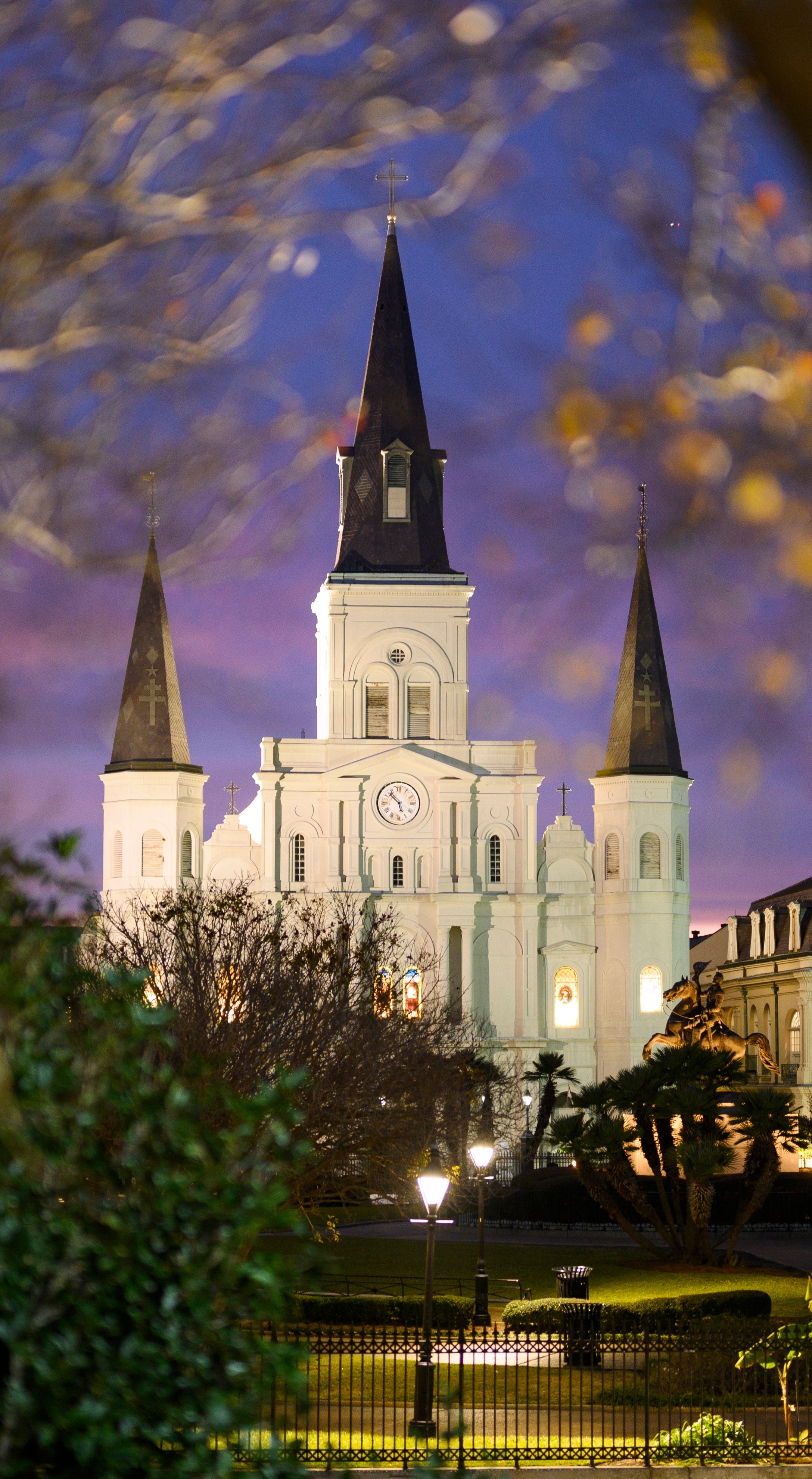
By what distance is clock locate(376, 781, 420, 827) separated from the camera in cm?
7956

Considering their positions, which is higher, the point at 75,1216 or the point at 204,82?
the point at 204,82

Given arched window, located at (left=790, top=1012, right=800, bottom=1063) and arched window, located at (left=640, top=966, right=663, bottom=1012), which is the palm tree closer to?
arched window, located at (left=640, top=966, right=663, bottom=1012)

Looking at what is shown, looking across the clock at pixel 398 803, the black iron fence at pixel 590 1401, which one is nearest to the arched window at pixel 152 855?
the clock at pixel 398 803

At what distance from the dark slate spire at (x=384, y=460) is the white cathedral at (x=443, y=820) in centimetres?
33

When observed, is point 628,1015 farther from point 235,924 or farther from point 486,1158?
point 486,1158

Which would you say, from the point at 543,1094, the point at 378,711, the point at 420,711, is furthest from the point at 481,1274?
the point at 420,711

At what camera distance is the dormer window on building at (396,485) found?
276 ft

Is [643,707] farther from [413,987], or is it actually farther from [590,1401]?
[590,1401]

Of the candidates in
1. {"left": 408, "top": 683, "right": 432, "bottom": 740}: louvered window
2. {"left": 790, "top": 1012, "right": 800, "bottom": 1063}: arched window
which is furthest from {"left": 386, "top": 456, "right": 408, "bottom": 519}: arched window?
{"left": 790, "top": 1012, "right": 800, "bottom": 1063}: arched window

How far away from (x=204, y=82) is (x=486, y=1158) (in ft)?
66.4

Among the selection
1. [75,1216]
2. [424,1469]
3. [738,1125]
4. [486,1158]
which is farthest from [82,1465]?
[738,1125]

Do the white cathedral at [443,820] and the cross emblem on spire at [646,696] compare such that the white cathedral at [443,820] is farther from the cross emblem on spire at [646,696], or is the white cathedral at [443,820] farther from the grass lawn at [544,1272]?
the grass lawn at [544,1272]

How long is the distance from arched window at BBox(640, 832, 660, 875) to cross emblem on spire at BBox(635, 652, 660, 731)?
491 centimetres

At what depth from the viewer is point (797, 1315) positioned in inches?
1003
